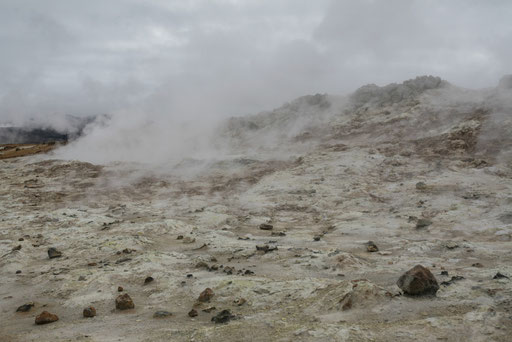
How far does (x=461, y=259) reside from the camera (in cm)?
651

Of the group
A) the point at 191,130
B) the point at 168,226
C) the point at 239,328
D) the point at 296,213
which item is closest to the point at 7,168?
the point at 191,130

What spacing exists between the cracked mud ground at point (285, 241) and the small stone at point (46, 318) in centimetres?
20

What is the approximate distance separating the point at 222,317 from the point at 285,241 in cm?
444

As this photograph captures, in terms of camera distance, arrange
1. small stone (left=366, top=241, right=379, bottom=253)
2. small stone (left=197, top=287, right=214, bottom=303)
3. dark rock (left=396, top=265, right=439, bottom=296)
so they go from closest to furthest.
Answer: dark rock (left=396, top=265, right=439, bottom=296)
small stone (left=197, top=287, right=214, bottom=303)
small stone (left=366, top=241, right=379, bottom=253)

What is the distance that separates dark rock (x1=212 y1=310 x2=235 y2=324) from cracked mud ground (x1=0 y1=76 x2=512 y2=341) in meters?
0.09

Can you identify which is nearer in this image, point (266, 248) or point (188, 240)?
point (266, 248)

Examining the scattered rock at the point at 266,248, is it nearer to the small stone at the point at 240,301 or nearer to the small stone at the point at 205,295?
the small stone at the point at 205,295

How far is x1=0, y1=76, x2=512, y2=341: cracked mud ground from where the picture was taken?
4.38m

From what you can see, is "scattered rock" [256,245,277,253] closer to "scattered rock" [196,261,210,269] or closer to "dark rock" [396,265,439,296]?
"scattered rock" [196,261,210,269]

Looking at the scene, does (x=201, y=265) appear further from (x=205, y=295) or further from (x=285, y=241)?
(x=285, y=241)

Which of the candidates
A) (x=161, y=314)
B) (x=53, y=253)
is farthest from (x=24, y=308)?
(x=53, y=253)

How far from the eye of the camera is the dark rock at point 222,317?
4.47 m

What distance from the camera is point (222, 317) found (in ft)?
14.7

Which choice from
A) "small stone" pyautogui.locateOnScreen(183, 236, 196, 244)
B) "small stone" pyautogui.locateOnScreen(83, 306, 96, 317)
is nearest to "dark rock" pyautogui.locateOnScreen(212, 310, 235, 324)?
"small stone" pyautogui.locateOnScreen(83, 306, 96, 317)
